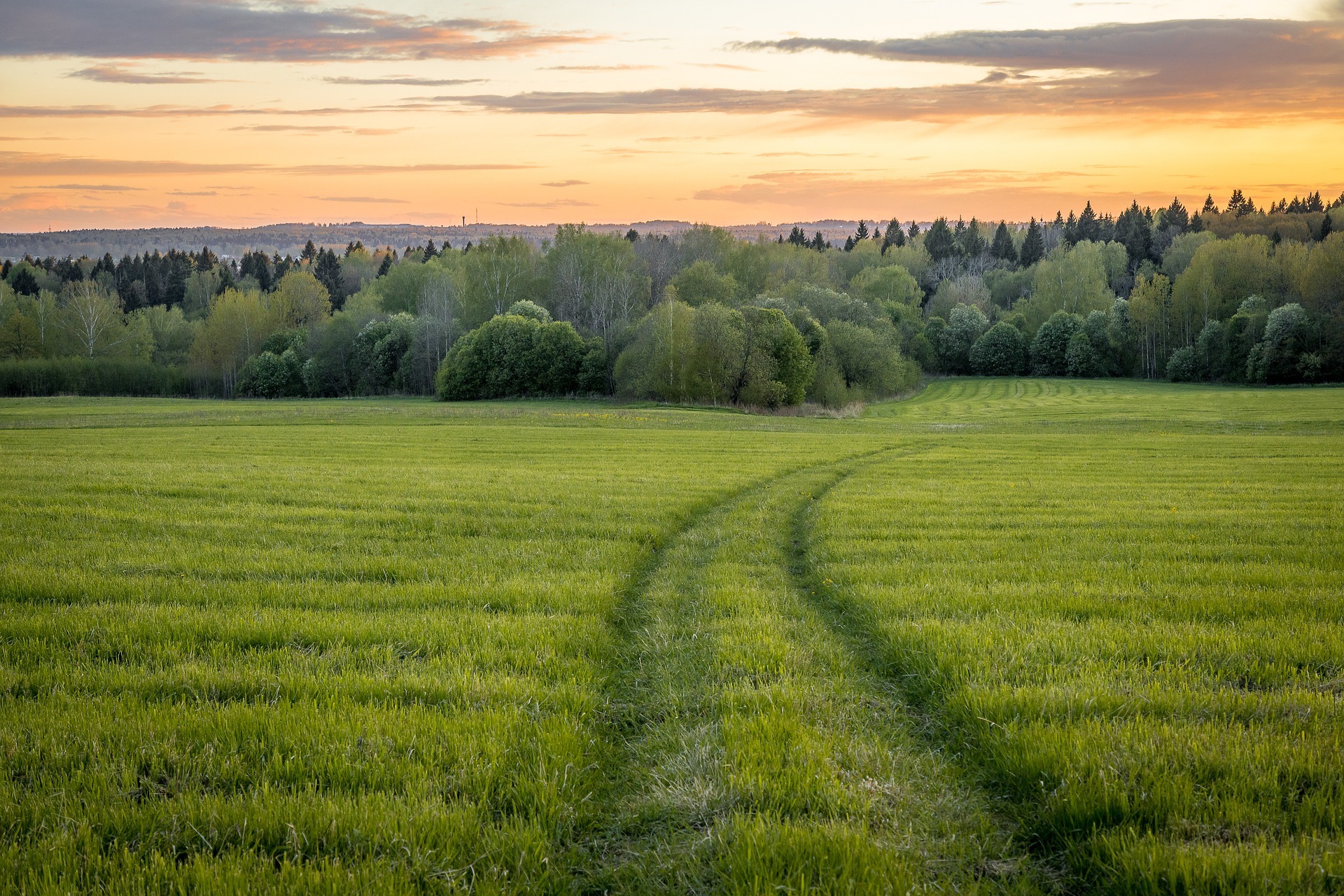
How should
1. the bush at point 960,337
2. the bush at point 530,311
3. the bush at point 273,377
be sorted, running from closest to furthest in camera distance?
the bush at point 530,311 < the bush at point 273,377 < the bush at point 960,337

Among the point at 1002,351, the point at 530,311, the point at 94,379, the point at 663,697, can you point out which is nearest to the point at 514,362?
the point at 530,311

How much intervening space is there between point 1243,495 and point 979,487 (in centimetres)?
565

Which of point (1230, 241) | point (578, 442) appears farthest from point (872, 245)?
point (578, 442)

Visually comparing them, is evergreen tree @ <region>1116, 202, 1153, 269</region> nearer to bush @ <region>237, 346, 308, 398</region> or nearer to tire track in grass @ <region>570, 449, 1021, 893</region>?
bush @ <region>237, 346, 308, 398</region>

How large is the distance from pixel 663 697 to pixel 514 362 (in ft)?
271

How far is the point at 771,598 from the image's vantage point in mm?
10305

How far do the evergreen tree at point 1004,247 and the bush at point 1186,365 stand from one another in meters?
81.7

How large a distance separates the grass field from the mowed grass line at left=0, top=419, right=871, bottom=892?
0.11ft

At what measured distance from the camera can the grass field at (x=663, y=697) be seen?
4.59 meters

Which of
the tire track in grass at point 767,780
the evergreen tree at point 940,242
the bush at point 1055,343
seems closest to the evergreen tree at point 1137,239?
the evergreen tree at point 940,242

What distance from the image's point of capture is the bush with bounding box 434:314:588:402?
286ft

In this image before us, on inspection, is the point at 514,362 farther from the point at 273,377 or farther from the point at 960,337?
the point at 960,337

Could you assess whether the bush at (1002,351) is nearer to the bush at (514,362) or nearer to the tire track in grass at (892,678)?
the bush at (514,362)

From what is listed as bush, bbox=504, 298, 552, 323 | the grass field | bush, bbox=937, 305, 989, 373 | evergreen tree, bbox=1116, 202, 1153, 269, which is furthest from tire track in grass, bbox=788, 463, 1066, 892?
evergreen tree, bbox=1116, 202, 1153, 269
